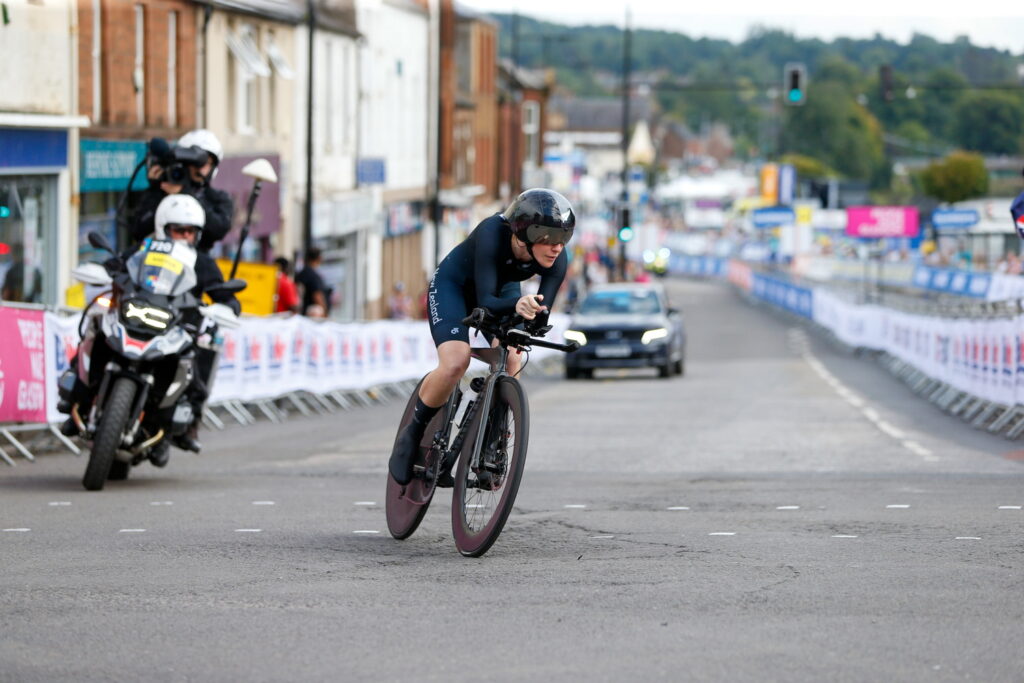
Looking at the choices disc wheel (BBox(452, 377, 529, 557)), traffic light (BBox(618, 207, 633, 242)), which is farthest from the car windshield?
disc wheel (BBox(452, 377, 529, 557))

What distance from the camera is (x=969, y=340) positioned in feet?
76.2

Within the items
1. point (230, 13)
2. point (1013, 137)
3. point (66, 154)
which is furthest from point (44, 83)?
point (1013, 137)

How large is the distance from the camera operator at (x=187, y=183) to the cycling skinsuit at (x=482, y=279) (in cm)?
444

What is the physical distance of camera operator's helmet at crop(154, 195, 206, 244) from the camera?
37.9 feet

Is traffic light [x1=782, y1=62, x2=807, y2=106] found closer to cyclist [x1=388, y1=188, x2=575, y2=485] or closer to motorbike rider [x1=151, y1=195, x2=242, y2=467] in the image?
motorbike rider [x1=151, y1=195, x2=242, y2=467]

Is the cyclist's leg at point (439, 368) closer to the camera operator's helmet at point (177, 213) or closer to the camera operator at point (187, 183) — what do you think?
the camera operator's helmet at point (177, 213)

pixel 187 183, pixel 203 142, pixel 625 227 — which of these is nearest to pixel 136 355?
pixel 187 183

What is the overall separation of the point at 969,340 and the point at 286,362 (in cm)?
Answer: 835

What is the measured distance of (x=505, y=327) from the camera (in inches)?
309

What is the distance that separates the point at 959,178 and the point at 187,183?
74569 millimetres

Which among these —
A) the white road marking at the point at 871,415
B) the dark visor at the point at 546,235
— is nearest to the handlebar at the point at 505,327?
the dark visor at the point at 546,235

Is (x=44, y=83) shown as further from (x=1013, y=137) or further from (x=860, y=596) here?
(x=1013, y=137)

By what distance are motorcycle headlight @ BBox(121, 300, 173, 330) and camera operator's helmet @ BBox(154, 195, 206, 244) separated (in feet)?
2.52

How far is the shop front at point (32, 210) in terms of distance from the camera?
23172 mm
